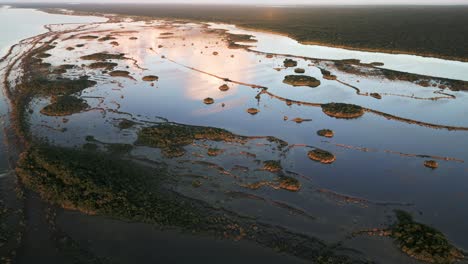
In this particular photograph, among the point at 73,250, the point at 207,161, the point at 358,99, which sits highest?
the point at 358,99

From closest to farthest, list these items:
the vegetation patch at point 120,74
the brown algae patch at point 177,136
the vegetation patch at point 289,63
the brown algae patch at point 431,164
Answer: the brown algae patch at point 431,164, the brown algae patch at point 177,136, the vegetation patch at point 120,74, the vegetation patch at point 289,63

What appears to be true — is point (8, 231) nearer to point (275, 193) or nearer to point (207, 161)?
point (207, 161)

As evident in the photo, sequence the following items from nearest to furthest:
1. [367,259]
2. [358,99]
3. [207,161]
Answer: [367,259] < [207,161] < [358,99]

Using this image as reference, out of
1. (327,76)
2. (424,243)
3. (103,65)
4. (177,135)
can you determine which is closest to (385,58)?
(327,76)

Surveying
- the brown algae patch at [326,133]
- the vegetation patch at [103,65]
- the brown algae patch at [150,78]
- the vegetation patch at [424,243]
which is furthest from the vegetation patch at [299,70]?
the vegetation patch at [424,243]

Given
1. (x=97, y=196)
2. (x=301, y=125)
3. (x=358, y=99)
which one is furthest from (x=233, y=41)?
(x=97, y=196)

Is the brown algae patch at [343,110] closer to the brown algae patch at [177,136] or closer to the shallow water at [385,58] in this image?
the brown algae patch at [177,136]
